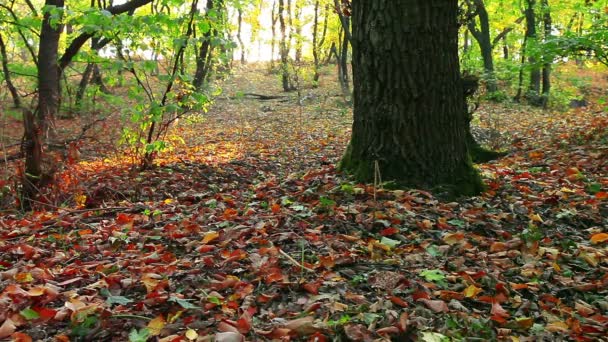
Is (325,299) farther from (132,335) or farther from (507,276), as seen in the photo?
(507,276)

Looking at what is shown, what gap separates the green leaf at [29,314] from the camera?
2.13 metres

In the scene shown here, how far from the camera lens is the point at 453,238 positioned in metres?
3.07

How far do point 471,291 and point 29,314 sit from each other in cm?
219

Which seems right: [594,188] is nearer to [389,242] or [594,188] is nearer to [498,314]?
[389,242]

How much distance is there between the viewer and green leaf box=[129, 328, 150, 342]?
1.98m

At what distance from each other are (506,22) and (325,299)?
21.9 metres

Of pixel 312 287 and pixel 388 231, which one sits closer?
pixel 312 287

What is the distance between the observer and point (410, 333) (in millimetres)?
2018

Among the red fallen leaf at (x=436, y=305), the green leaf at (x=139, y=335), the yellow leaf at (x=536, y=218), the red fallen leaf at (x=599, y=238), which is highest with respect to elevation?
the yellow leaf at (x=536, y=218)

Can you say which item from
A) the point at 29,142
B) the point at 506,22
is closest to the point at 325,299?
the point at 29,142

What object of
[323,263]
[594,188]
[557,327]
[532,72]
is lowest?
[557,327]

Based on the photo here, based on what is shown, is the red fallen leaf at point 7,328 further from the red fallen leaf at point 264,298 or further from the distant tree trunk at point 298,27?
the distant tree trunk at point 298,27

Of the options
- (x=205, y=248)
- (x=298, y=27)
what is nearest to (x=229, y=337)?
(x=205, y=248)

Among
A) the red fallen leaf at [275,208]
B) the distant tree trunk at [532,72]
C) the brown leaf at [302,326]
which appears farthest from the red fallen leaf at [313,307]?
the distant tree trunk at [532,72]
